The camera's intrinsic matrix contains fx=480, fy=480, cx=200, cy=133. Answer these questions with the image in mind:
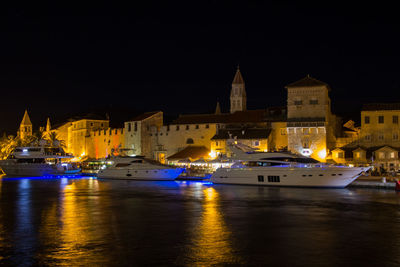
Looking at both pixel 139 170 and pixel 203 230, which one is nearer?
pixel 203 230

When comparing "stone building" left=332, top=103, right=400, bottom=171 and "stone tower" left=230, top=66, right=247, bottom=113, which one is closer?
"stone building" left=332, top=103, right=400, bottom=171

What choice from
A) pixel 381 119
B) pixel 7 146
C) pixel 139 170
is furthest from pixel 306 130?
pixel 7 146

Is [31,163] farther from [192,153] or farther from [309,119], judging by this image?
[309,119]

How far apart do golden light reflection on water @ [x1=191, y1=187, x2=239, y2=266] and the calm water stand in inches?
1.3

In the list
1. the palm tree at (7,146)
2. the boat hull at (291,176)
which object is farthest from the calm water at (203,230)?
the palm tree at (7,146)

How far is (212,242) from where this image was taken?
16.2m

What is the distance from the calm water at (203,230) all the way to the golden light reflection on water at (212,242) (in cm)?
3

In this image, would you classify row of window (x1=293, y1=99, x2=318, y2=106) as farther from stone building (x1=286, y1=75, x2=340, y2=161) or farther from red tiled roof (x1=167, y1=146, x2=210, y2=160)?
red tiled roof (x1=167, y1=146, x2=210, y2=160)

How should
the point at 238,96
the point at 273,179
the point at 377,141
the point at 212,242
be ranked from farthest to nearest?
the point at 238,96 < the point at 377,141 < the point at 273,179 < the point at 212,242

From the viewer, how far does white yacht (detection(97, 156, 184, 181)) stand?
156 feet

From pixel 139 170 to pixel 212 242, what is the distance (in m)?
32.7

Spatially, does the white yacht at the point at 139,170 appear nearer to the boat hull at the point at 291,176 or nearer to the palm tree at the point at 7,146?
the boat hull at the point at 291,176

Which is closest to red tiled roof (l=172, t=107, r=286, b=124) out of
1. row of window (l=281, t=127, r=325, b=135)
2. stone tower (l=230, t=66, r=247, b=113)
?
row of window (l=281, t=127, r=325, b=135)

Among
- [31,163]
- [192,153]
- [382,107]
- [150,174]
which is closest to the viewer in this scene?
[150,174]
